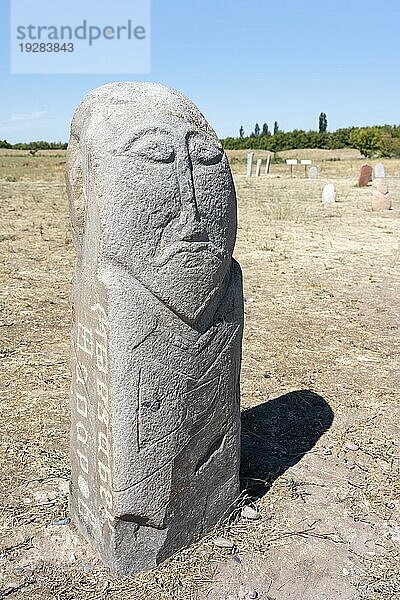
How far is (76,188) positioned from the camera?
9.47 feet

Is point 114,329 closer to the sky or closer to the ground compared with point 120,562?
closer to the sky

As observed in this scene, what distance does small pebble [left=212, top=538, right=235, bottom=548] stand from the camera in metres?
3.19

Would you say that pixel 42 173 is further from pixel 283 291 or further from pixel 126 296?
pixel 126 296

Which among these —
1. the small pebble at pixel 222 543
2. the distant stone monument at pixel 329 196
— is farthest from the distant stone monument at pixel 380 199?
the small pebble at pixel 222 543

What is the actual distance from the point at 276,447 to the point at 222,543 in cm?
120

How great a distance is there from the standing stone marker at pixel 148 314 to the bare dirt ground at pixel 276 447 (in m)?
0.28

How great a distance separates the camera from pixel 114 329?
2627 millimetres

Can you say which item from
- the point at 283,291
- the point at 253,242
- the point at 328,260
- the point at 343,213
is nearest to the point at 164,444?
the point at 283,291

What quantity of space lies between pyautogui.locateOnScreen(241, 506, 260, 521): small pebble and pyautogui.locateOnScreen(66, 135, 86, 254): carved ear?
1599 millimetres

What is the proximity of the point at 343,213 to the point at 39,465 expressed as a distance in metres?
13.2

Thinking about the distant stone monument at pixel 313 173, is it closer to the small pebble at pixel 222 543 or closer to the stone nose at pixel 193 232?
the small pebble at pixel 222 543

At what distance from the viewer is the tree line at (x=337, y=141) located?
5166 cm

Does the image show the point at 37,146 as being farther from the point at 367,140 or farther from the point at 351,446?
the point at 351,446

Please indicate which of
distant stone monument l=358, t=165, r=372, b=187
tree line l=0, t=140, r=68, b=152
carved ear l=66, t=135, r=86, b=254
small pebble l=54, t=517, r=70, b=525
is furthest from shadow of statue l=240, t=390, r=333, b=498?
tree line l=0, t=140, r=68, b=152
